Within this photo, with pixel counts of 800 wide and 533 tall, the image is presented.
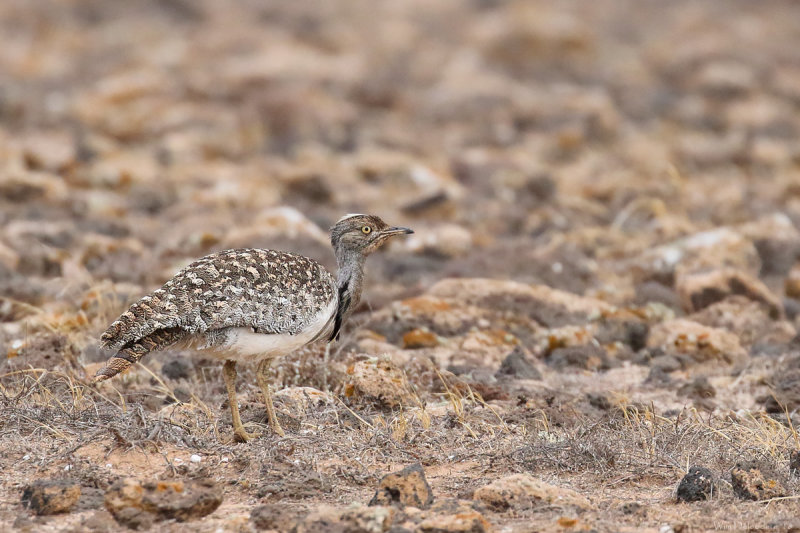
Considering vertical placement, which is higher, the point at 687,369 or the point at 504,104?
the point at 504,104

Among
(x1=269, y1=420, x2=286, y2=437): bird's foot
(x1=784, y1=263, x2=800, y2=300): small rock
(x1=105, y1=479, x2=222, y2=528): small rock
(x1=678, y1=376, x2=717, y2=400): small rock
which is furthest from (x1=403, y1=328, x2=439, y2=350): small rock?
(x1=784, y1=263, x2=800, y2=300): small rock

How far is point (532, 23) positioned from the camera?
87.0ft

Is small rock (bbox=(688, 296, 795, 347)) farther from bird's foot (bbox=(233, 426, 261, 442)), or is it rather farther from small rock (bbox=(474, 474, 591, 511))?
bird's foot (bbox=(233, 426, 261, 442))

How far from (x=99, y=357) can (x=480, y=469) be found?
10.8ft

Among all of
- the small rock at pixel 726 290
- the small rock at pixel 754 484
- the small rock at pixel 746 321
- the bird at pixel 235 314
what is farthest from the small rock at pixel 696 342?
the bird at pixel 235 314

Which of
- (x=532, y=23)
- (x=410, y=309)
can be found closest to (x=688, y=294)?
(x=410, y=309)

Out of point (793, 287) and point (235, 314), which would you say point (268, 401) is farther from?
point (793, 287)

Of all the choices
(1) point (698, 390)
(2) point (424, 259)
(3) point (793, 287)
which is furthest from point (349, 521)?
(3) point (793, 287)

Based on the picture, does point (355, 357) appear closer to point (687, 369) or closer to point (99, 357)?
point (99, 357)

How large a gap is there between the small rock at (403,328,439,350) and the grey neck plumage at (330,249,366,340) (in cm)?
156

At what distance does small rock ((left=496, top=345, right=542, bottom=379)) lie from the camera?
7859mm

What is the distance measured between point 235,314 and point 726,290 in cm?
582

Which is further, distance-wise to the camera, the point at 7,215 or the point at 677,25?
the point at 677,25

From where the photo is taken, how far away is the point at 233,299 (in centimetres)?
580
